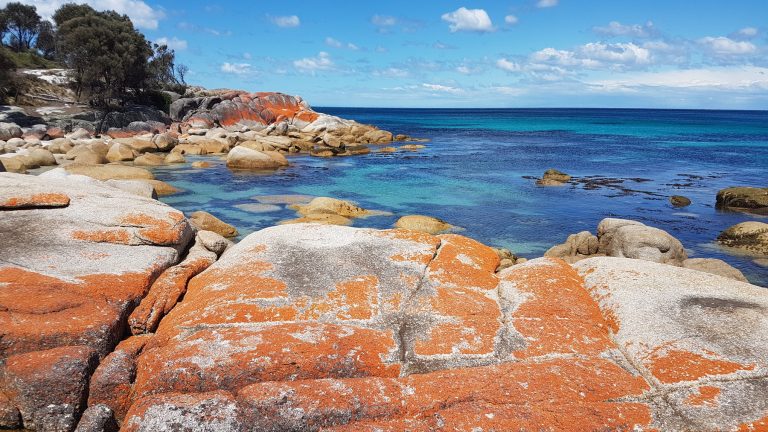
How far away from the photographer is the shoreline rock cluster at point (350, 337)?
4715mm

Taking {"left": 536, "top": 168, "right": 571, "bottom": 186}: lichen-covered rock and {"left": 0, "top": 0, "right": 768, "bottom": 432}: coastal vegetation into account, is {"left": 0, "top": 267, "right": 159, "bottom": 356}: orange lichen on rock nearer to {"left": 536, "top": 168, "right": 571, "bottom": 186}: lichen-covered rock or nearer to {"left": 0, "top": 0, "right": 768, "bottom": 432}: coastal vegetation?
{"left": 0, "top": 0, "right": 768, "bottom": 432}: coastal vegetation

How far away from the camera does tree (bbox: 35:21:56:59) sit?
9494 centimetres

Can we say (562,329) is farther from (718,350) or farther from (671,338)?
(718,350)

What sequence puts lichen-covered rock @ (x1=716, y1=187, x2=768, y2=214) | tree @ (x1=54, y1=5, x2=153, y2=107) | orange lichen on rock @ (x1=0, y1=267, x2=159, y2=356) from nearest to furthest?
orange lichen on rock @ (x1=0, y1=267, x2=159, y2=356) < lichen-covered rock @ (x1=716, y1=187, x2=768, y2=214) < tree @ (x1=54, y1=5, x2=153, y2=107)

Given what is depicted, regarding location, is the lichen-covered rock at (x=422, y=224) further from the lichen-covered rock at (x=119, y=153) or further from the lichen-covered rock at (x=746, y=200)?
the lichen-covered rock at (x=119, y=153)

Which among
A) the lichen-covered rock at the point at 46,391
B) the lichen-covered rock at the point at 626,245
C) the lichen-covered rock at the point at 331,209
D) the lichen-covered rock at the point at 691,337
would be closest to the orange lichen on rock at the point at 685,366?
the lichen-covered rock at the point at 691,337

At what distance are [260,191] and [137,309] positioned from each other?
25.2 metres

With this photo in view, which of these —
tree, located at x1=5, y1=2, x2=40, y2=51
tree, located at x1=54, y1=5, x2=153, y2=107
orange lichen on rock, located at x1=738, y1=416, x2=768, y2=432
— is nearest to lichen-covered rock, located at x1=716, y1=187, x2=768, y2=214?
orange lichen on rock, located at x1=738, y1=416, x2=768, y2=432

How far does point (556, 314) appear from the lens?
21.2 feet

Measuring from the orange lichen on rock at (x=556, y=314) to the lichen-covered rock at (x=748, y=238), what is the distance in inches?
674

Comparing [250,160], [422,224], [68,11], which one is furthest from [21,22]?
[422,224]

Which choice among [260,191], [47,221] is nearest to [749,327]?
[47,221]

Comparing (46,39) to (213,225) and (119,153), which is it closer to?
(119,153)

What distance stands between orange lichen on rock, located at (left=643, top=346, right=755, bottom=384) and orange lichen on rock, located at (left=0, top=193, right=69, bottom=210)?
9024mm
